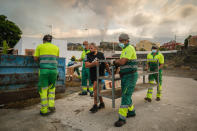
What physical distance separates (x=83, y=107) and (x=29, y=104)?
1.68m

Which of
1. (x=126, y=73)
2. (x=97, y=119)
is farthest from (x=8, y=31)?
(x=126, y=73)

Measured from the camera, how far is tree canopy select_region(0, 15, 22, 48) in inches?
1038

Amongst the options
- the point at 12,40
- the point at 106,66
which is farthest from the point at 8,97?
the point at 12,40

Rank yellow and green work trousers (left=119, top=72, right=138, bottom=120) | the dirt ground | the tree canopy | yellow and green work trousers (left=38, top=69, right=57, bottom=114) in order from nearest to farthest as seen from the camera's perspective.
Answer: the dirt ground < yellow and green work trousers (left=119, top=72, right=138, bottom=120) < yellow and green work trousers (left=38, top=69, right=57, bottom=114) < the tree canopy

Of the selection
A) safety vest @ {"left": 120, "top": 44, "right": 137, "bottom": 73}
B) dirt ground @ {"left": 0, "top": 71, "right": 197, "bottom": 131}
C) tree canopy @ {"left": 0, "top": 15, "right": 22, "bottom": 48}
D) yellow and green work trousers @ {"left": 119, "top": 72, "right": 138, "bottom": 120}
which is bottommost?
dirt ground @ {"left": 0, "top": 71, "right": 197, "bottom": 131}

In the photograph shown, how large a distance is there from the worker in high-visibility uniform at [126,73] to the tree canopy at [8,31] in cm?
2980

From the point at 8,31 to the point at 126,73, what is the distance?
31.8m

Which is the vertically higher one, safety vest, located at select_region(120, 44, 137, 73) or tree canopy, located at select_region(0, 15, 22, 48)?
tree canopy, located at select_region(0, 15, 22, 48)

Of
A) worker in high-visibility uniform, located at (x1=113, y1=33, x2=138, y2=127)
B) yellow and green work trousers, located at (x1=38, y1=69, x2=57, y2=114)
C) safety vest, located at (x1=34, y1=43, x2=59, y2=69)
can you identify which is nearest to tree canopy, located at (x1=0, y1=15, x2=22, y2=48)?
safety vest, located at (x1=34, y1=43, x2=59, y2=69)

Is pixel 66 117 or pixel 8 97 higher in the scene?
pixel 8 97

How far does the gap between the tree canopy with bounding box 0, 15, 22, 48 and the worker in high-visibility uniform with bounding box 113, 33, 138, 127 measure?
29.8 metres

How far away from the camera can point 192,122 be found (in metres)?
2.85

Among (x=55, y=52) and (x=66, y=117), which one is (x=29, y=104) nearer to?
(x=66, y=117)

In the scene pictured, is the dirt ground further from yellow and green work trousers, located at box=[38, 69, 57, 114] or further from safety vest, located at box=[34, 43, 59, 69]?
safety vest, located at box=[34, 43, 59, 69]
